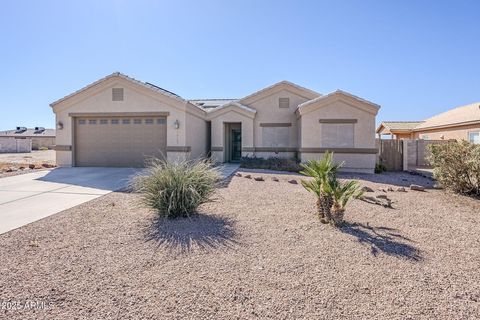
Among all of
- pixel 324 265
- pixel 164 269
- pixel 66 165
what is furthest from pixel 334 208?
pixel 66 165

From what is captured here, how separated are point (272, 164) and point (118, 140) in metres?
8.20

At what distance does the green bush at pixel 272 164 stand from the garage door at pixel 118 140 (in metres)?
4.61

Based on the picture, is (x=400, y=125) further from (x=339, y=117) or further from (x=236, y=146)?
(x=236, y=146)

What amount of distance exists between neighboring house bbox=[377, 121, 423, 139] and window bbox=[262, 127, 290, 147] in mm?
16323

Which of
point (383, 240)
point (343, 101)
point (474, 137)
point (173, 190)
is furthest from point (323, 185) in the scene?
point (474, 137)

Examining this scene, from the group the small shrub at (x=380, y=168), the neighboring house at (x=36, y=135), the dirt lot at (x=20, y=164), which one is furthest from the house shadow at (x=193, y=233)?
the neighboring house at (x=36, y=135)

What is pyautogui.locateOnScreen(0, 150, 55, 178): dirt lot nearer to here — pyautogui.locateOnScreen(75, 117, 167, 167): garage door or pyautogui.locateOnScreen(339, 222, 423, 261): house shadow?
pyautogui.locateOnScreen(75, 117, 167, 167): garage door

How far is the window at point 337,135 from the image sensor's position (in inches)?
579

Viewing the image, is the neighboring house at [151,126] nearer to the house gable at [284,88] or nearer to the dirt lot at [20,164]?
the dirt lot at [20,164]

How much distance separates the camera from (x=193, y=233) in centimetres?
511

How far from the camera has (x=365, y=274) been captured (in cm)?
366

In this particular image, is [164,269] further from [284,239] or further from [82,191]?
[82,191]

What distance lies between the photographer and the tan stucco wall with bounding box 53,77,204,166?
14.3 meters

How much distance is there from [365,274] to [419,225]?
9.29 feet
